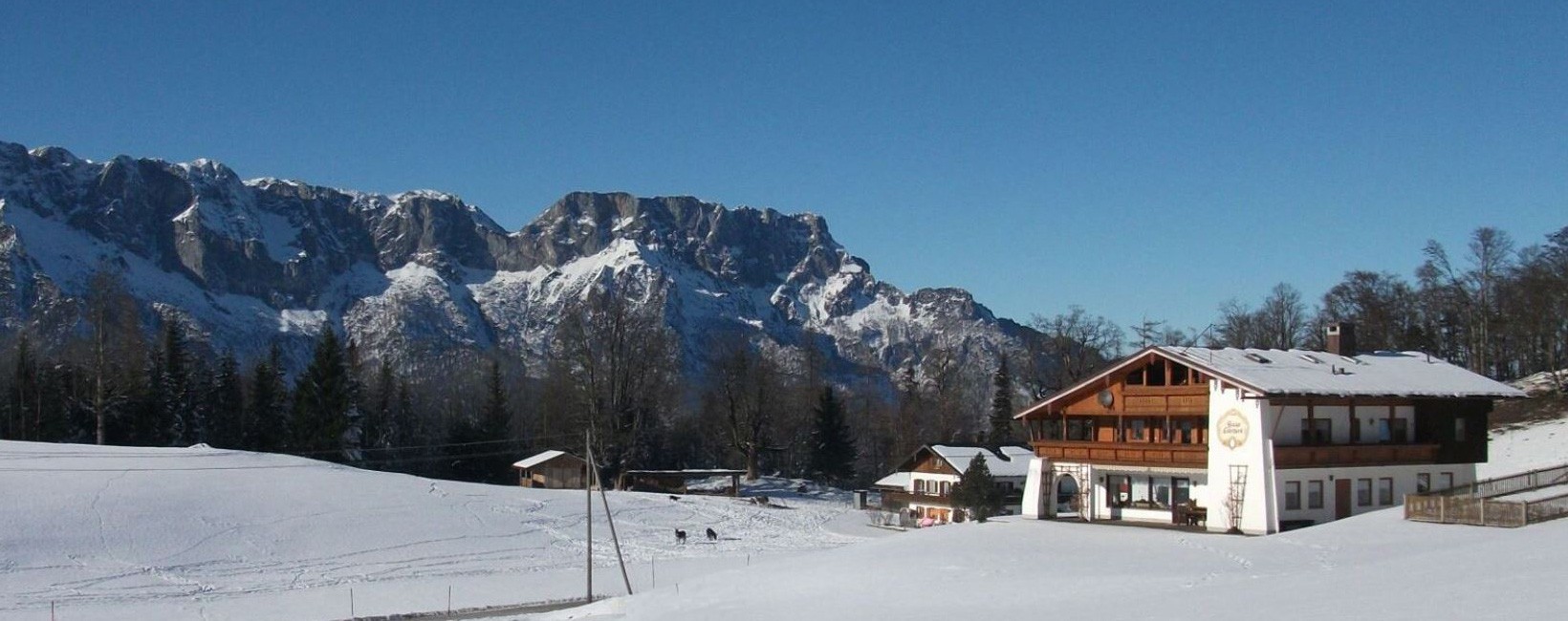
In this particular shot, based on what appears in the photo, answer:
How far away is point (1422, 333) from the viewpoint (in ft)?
267

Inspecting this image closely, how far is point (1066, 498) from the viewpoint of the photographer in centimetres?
5512

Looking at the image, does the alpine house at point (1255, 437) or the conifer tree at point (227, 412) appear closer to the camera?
the alpine house at point (1255, 437)

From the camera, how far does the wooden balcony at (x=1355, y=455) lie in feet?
123

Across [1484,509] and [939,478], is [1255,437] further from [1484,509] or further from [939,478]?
[939,478]

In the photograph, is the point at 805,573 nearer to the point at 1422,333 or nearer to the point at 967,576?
the point at 967,576

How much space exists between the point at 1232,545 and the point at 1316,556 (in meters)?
3.65

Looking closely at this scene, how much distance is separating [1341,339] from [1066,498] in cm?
1407

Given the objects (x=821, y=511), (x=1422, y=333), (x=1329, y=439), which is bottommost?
(x=821, y=511)

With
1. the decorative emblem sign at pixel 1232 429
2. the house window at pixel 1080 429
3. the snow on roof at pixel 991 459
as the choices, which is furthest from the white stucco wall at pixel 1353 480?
the snow on roof at pixel 991 459

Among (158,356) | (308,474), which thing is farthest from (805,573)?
(158,356)

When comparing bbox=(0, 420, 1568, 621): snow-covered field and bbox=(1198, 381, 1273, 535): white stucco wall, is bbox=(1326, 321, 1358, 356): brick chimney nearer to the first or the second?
bbox=(1198, 381, 1273, 535): white stucco wall

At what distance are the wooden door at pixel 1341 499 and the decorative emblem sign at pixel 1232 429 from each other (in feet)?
12.4

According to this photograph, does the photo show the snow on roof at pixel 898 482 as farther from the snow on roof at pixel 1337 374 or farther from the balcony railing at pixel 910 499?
the snow on roof at pixel 1337 374

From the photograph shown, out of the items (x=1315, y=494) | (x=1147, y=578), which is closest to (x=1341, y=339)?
(x=1315, y=494)
